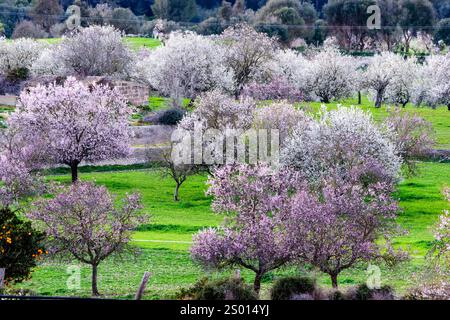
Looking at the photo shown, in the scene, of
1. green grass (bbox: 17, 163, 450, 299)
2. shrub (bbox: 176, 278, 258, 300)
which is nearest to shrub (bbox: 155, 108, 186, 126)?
green grass (bbox: 17, 163, 450, 299)

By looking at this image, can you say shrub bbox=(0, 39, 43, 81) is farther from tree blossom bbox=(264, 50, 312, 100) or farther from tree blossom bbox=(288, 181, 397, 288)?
tree blossom bbox=(288, 181, 397, 288)

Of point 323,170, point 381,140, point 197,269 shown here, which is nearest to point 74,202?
point 197,269

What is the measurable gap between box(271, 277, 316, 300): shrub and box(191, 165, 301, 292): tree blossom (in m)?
3.98

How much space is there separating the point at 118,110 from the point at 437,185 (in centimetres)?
2114

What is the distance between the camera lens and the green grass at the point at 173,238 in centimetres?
3628

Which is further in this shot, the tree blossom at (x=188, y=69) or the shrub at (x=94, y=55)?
the shrub at (x=94, y=55)

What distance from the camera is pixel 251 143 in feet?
180

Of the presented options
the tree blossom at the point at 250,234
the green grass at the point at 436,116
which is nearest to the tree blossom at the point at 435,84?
the green grass at the point at 436,116

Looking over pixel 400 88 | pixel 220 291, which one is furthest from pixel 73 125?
pixel 400 88

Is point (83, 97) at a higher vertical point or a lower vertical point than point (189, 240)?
higher

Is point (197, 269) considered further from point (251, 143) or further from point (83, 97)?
point (83, 97)

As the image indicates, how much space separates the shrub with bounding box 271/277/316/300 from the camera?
86.0 feet

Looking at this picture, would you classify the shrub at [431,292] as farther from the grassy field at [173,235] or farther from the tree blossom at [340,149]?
the tree blossom at [340,149]

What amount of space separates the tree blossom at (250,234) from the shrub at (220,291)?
5290mm
